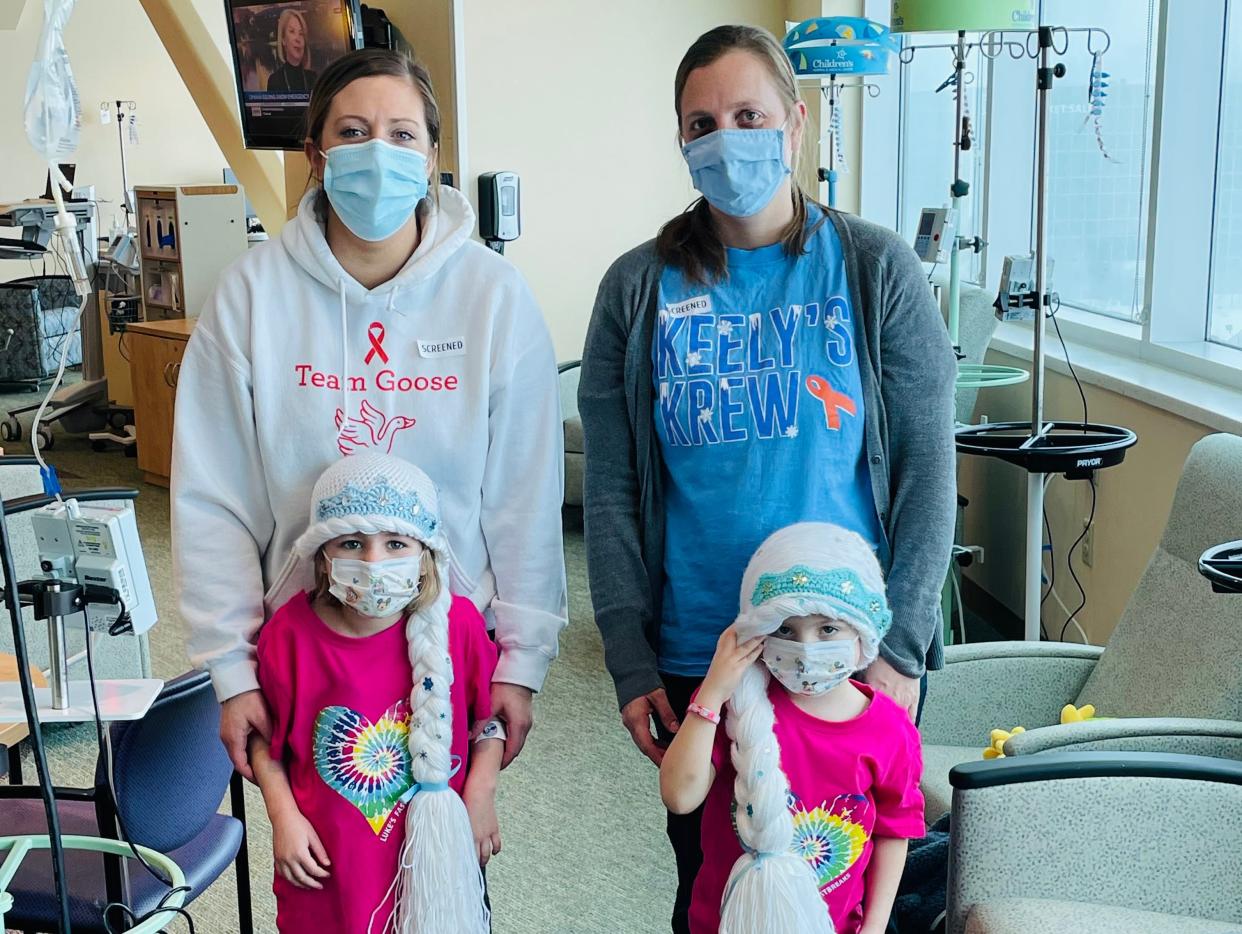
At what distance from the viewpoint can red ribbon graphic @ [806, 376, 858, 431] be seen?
65.3 inches

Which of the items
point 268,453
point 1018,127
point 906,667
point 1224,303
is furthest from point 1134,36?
point 268,453

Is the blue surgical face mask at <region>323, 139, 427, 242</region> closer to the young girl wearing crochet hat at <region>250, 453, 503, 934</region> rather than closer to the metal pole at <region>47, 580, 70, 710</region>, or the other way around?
the young girl wearing crochet hat at <region>250, 453, 503, 934</region>

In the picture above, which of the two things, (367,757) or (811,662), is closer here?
(811,662)

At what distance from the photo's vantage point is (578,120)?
Answer: 18.8 feet

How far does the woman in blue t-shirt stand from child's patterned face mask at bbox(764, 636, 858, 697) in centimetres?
15

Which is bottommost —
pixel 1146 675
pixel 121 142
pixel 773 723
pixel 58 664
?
pixel 1146 675

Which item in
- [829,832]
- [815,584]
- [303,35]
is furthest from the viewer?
Result: [303,35]

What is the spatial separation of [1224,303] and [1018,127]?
1471 millimetres

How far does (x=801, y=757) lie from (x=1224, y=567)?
1.68ft

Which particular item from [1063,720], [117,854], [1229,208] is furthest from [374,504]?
[1229,208]

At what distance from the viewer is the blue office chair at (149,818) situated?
197 centimetres

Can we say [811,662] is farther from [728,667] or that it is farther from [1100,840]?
[1100,840]

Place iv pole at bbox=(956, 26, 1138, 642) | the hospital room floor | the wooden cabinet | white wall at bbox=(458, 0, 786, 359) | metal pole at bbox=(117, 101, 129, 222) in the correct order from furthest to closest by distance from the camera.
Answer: metal pole at bbox=(117, 101, 129, 222)
the wooden cabinet
white wall at bbox=(458, 0, 786, 359)
iv pole at bbox=(956, 26, 1138, 642)
the hospital room floor

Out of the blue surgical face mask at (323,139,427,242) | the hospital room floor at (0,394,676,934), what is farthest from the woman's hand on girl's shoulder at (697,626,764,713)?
the hospital room floor at (0,394,676,934)
